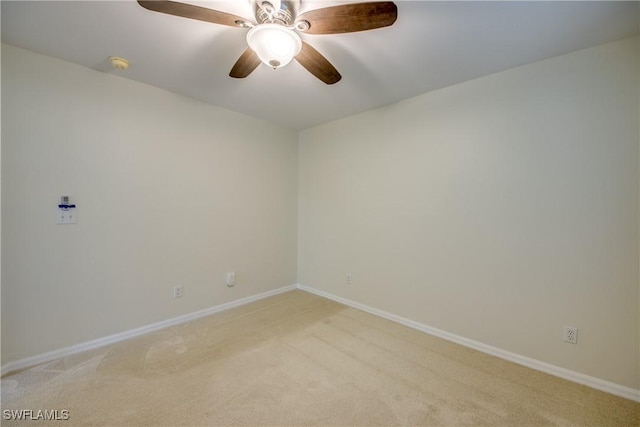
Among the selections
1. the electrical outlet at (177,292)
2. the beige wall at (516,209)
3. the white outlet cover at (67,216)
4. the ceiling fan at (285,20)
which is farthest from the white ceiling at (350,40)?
the electrical outlet at (177,292)

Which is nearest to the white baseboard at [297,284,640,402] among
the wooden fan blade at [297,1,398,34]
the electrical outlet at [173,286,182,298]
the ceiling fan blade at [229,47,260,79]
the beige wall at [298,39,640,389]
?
the beige wall at [298,39,640,389]

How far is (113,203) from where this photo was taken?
2424mm

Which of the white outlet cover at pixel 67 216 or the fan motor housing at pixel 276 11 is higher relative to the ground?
the fan motor housing at pixel 276 11

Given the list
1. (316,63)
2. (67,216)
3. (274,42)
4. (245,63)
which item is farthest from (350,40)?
(67,216)

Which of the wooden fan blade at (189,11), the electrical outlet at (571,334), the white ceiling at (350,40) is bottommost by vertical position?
the electrical outlet at (571,334)

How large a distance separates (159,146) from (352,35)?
2092mm

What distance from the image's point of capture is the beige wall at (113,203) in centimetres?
203

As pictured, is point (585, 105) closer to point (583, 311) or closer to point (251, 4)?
point (583, 311)

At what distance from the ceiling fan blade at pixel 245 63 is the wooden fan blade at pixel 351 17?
0.42 meters

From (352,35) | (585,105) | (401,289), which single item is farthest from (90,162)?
(585,105)

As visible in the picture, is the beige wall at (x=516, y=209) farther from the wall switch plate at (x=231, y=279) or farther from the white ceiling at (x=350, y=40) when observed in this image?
the wall switch plate at (x=231, y=279)

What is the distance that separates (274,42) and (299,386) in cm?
220

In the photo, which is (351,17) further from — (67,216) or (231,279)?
(231,279)

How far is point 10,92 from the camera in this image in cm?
197
